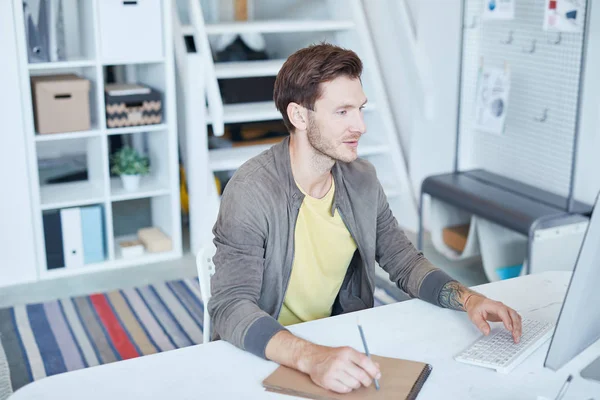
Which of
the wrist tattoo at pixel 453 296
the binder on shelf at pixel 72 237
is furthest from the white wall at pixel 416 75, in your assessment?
the wrist tattoo at pixel 453 296

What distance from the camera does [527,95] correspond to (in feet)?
11.5

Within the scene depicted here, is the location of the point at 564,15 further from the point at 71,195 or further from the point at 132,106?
the point at 71,195

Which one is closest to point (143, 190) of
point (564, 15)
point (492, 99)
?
point (492, 99)

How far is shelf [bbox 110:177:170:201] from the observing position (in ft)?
12.6

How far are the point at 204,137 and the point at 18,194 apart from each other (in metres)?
0.94

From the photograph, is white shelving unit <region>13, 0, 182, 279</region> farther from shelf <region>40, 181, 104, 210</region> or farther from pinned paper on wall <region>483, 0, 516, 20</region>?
pinned paper on wall <region>483, 0, 516, 20</region>

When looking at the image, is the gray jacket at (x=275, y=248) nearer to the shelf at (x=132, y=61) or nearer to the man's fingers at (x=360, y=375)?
the man's fingers at (x=360, y=375)

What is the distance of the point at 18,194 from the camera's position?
3.57 metres

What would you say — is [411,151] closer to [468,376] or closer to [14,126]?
[14,126]

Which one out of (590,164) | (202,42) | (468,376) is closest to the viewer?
(468,376)

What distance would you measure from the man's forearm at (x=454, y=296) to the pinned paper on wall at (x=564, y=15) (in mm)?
1772

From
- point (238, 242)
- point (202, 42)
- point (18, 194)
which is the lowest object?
point (18, 194)

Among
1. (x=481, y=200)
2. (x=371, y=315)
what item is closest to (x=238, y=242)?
(x=371, y=315)

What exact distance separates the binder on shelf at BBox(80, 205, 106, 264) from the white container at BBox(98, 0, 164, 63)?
75 centimetres
